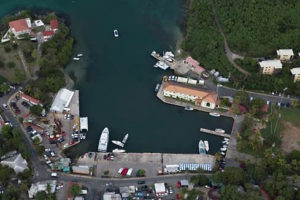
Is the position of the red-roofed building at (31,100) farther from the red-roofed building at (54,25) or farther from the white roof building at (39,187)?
the red-roofed building at (54,25)

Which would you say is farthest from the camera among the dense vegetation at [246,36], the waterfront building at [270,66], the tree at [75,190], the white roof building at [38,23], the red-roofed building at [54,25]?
the white roof building at [38,23]

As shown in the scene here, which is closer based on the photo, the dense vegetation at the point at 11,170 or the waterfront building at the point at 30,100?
the dense vegetation at the point at 11,170

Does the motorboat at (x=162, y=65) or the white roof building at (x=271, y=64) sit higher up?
the white roof building at (x=271, y=64)

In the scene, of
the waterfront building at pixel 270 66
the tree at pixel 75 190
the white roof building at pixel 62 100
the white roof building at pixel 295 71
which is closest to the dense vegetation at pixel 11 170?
the tree at pixel 75 190

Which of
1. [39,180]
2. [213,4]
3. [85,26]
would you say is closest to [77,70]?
[85,26]

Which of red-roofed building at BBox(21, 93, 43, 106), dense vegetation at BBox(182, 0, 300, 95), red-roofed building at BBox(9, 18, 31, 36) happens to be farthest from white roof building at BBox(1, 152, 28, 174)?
dense vegetation at BBox(182, 0, 300, 95)

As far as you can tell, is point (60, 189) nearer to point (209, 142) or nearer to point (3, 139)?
point (3, 139)

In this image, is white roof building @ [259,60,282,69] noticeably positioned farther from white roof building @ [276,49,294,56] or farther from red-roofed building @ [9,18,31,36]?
red-roofed building @ [9,18,31,36]
